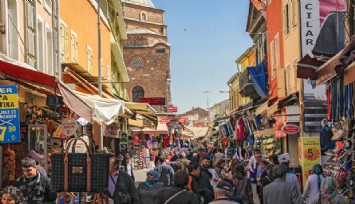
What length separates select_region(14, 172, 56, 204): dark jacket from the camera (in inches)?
368

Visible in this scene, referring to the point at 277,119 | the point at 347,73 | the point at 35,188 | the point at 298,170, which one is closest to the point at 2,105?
the point at 35,188

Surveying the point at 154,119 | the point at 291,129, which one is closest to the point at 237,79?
the point at 154,119

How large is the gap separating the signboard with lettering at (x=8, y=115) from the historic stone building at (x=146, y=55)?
73.9m

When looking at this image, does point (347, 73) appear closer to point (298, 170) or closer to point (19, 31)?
point (19, 31)

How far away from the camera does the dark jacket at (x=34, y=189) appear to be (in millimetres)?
9337

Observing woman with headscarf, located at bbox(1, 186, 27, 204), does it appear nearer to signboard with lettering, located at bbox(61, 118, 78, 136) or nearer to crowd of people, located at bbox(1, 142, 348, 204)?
crowd of people, located at bbox(1, 142, 348, 204)

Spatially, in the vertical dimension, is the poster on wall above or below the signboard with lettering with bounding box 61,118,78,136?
above

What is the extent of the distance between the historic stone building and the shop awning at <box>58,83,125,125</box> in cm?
6964

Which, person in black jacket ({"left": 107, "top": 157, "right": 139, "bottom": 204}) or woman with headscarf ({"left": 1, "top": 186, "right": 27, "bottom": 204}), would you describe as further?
person in black jacket ({"left": 107, "top": 157, "right": 139, "bottom": 204})

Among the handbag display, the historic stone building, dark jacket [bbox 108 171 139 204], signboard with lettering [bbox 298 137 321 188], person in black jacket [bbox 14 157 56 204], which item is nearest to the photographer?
person in black jacket [bbox 14 157 56 204]

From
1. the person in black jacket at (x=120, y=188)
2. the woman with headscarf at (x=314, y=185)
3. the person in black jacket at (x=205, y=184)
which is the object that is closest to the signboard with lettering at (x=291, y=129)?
the woman with headscarf at (x=314, y=185)

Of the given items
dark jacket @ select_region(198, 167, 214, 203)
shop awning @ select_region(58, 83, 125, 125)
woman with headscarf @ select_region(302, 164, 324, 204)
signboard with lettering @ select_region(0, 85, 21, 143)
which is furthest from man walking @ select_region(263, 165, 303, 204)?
signboard with lettering @ select_region(0, 85, 21, 143)

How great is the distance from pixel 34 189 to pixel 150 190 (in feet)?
12.0

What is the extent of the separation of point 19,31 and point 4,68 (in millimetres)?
5709
